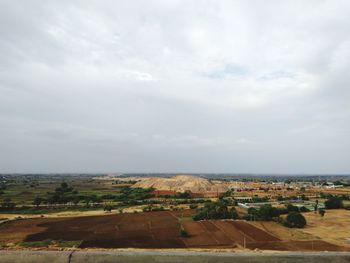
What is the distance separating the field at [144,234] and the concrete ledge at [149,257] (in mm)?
26975

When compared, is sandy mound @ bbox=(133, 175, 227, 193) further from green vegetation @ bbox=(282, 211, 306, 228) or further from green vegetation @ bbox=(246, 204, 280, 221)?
green vegetation @ bbox=(282, 211, 306, 228)

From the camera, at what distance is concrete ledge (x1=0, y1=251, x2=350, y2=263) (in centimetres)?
301

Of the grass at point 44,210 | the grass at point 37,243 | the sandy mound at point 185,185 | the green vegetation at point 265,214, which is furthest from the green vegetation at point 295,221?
the sandy mound at point 185,185

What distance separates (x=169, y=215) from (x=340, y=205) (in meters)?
32.8

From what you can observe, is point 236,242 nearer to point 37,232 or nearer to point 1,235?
point 37,232

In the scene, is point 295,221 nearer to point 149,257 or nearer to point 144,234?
point 144,234

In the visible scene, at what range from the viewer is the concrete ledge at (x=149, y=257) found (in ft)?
9.87

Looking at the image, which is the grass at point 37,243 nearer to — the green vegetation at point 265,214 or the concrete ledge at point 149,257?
the green vegetation at point 265,214

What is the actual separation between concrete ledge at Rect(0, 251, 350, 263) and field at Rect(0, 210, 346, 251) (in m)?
27.0

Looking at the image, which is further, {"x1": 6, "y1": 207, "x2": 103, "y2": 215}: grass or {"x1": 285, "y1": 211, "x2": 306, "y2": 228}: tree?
{"x1": 6, "y1": 207, "x2": 103, "y2": 215}: grass

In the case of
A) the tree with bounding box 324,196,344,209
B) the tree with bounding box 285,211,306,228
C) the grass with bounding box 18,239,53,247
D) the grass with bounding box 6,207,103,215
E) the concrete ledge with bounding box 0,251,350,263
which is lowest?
the grass with bounding box 6,207,103,215

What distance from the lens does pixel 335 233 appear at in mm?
35406

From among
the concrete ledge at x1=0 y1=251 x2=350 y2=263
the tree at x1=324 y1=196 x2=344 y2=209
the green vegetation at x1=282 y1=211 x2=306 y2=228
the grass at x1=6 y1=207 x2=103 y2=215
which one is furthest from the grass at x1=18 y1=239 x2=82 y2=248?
the tree at x1=324 y1=196 x2=344 y2=209

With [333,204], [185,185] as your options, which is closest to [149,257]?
[333,204]
